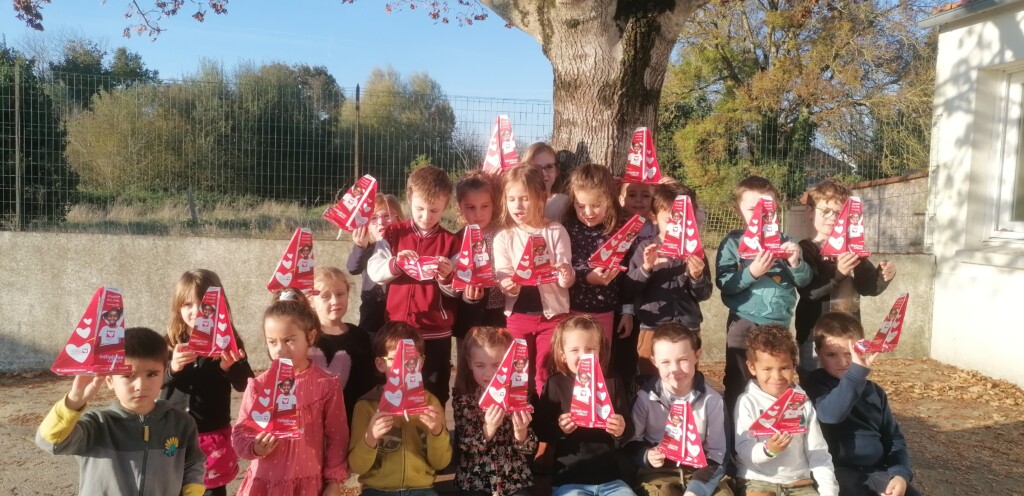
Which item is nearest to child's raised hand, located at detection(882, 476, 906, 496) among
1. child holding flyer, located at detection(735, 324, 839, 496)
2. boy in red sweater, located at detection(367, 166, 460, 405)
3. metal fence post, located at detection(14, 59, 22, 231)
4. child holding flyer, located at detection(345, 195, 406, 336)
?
child holding flyer, located at detection(735, 324, 839, 496)

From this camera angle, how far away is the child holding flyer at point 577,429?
3.39m

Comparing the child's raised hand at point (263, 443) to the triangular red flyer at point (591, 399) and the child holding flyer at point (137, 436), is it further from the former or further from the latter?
the triangular red flyer at point (591, 399)

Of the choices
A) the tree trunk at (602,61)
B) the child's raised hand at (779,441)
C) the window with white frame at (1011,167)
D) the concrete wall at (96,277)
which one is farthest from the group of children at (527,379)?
the window with white frame at (1011,167)

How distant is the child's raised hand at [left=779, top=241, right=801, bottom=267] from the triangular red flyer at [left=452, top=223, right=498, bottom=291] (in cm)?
143

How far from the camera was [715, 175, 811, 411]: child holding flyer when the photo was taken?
12.9ft

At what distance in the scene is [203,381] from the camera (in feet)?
11.2

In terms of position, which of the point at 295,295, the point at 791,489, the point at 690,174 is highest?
the point at 690,174

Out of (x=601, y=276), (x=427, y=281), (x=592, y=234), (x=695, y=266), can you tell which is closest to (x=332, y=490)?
(x=427, y=281)

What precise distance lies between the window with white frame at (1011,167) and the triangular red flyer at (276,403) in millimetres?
7040

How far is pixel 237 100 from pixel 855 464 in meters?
6.25

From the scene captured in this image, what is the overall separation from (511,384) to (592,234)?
117 centimetres

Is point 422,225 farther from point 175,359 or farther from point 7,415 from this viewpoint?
point 7,415

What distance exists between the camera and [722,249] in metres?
4.12

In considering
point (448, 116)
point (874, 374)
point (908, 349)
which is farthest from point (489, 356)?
point (908, 349)
